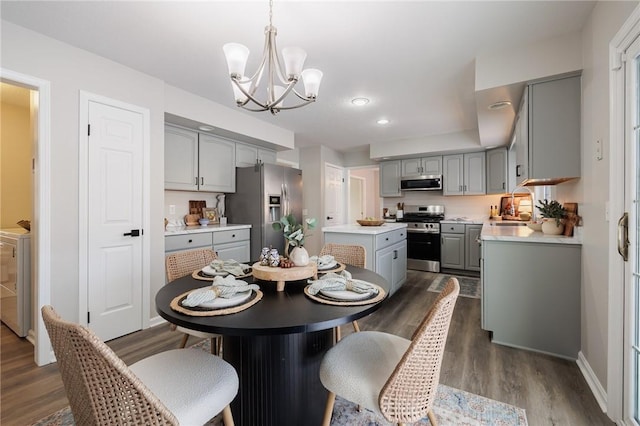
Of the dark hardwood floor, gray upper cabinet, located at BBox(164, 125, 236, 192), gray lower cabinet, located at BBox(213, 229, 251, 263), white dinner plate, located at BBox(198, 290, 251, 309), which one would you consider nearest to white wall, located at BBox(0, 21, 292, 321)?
the dark hardwood floor

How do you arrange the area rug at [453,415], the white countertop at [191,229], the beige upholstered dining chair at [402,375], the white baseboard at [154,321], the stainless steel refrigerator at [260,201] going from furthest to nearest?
the stainless steel refrigerator at [260,201] < the white countertop at [191,229] < the white baseboard at [154,321] < the area rug at [453,415] < the beige upholstered dining chair at [402,375]

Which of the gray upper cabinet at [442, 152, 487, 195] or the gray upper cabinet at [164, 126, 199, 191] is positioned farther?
the gray upper cabinet at [442, 152, 487, 195]

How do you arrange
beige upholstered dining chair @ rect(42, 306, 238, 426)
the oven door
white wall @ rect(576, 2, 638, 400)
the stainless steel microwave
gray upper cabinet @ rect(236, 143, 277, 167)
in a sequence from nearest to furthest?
beige upholstered dining chair @ rect(42, 306, 238, 426)
white wall @ rect(576, 2, 638, 400)
gray upper cabinet @ rect(236, 143, 277, 167)
the oven door
the stainless steel microwave

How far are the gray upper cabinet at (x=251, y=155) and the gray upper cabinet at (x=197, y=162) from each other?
0.11 meters

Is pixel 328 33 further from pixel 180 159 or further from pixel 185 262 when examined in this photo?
pixel 180 159

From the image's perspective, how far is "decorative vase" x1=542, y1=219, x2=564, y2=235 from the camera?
7.50ft

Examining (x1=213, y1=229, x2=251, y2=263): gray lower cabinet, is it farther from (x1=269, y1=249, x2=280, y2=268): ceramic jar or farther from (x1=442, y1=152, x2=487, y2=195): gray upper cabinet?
(x1=442, y1=152, x2=487, y2=195): gray upper cabinet

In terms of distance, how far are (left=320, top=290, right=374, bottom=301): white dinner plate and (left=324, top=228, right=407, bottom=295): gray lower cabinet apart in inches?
A: 67.6

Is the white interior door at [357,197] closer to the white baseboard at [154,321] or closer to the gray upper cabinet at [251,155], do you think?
the gray upper cabinet at [251,155]

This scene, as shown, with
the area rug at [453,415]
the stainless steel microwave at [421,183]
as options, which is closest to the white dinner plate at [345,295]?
the area rug at [453,415]

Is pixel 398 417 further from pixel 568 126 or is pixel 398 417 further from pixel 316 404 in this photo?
pixel 568 126

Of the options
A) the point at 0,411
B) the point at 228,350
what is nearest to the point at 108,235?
the point at 0,411

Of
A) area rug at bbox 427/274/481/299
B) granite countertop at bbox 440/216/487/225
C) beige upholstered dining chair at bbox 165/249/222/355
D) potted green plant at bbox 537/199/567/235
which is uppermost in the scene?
potted green plant at bbox 537/199/567/235

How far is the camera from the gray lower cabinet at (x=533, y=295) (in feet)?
6.73
